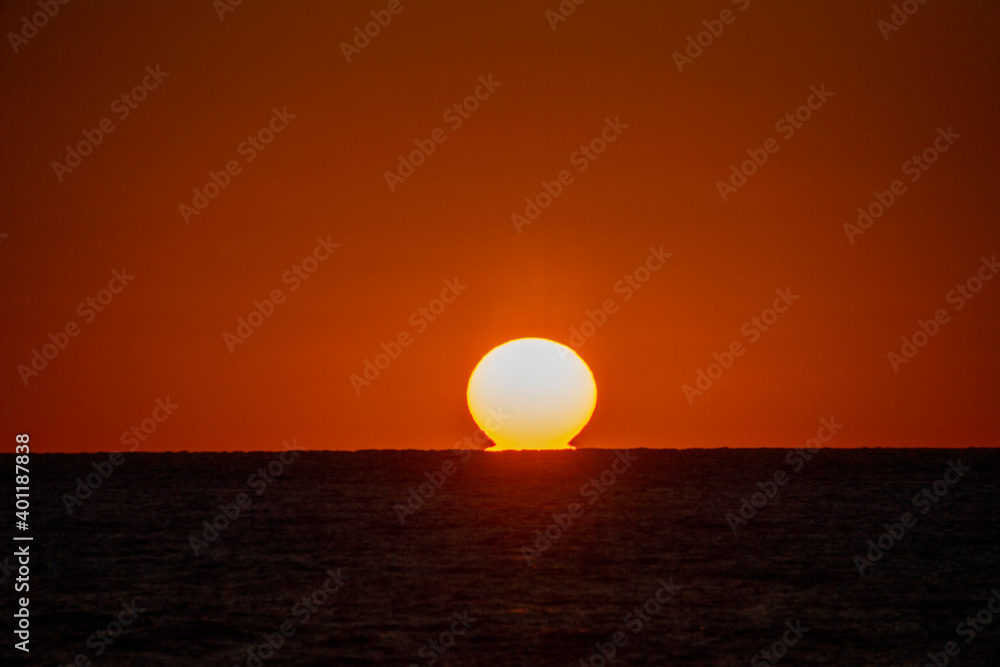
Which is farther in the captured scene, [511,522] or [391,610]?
[511,522]

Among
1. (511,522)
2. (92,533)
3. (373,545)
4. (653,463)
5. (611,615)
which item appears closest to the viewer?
(611,615)

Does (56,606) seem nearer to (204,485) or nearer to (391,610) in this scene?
(391,610)

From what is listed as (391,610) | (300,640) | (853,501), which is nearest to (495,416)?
(853,501)

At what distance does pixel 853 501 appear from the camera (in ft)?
279

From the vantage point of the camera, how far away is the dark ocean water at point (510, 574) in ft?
98.0

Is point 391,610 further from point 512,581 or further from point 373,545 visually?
point 373,545

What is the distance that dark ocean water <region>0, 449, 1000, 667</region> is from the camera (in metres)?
29.9

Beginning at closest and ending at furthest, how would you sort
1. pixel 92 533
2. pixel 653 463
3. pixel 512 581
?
pixel 512 581
pixel 92 533
pixel 653 463

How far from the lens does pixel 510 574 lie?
45250 millimetres

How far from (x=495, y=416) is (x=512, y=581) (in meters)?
41.0

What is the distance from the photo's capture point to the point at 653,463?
128m

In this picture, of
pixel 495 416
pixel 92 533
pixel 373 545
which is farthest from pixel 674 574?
pixel 495 416

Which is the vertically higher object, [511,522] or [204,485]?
[204,485]

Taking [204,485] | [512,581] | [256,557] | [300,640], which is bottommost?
[300,640]
